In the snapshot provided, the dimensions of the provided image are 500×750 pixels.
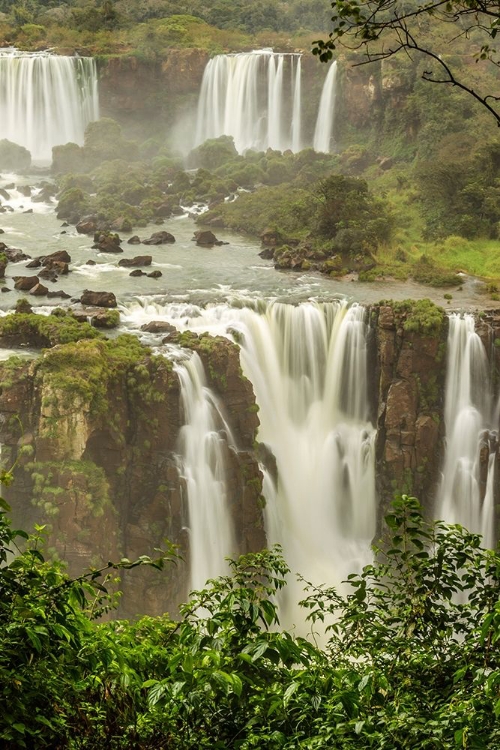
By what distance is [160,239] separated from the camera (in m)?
32.9

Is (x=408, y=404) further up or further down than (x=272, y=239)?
further down

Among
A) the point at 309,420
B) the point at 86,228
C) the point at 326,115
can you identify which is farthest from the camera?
the point at 326,115

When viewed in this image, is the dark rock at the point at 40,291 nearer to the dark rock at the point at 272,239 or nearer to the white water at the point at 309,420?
the white water at the point at 309,420

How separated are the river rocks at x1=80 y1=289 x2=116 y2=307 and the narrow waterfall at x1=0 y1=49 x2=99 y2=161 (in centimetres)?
2629

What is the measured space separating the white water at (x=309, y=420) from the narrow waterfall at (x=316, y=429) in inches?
1.0

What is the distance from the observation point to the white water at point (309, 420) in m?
22.0

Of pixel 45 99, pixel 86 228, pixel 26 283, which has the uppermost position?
pixel 45 99

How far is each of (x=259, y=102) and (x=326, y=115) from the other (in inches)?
145

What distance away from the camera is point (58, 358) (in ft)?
64.4

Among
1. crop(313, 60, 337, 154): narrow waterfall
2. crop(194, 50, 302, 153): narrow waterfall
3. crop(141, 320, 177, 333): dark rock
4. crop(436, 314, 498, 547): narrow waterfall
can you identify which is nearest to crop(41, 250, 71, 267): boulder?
crop(141, 320, 177, 333): dark rock

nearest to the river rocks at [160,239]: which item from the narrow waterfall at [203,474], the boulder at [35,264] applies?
the boulder at [35,264]

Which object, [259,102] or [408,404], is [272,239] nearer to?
[408,404]

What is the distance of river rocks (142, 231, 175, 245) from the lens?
32844 millimetres

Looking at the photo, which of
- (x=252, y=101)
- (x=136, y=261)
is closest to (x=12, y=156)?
(x=252, y=101)
